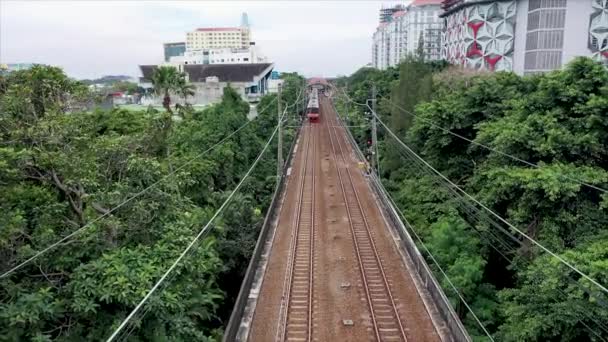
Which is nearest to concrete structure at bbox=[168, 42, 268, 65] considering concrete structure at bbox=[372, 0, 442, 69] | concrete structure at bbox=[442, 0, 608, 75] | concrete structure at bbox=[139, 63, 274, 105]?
concrete structure at bbox=[139, 63, 274, 105]

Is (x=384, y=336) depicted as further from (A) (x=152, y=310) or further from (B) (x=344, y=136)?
(B) (x=344, y=136)

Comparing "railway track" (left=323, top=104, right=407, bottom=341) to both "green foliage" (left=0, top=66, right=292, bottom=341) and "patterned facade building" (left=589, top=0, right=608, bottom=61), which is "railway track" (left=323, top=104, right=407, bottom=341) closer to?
"green foliage" (left=0, top=66, right=292, bottom=341)

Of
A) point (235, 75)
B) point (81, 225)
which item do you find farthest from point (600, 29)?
point (81, 225)

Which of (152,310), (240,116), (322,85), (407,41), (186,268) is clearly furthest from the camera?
(322,85)

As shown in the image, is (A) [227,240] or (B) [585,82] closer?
(B) [585,82]

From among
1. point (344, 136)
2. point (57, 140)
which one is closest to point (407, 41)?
point (344, 136)

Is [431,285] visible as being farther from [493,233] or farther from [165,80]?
[165,80]
